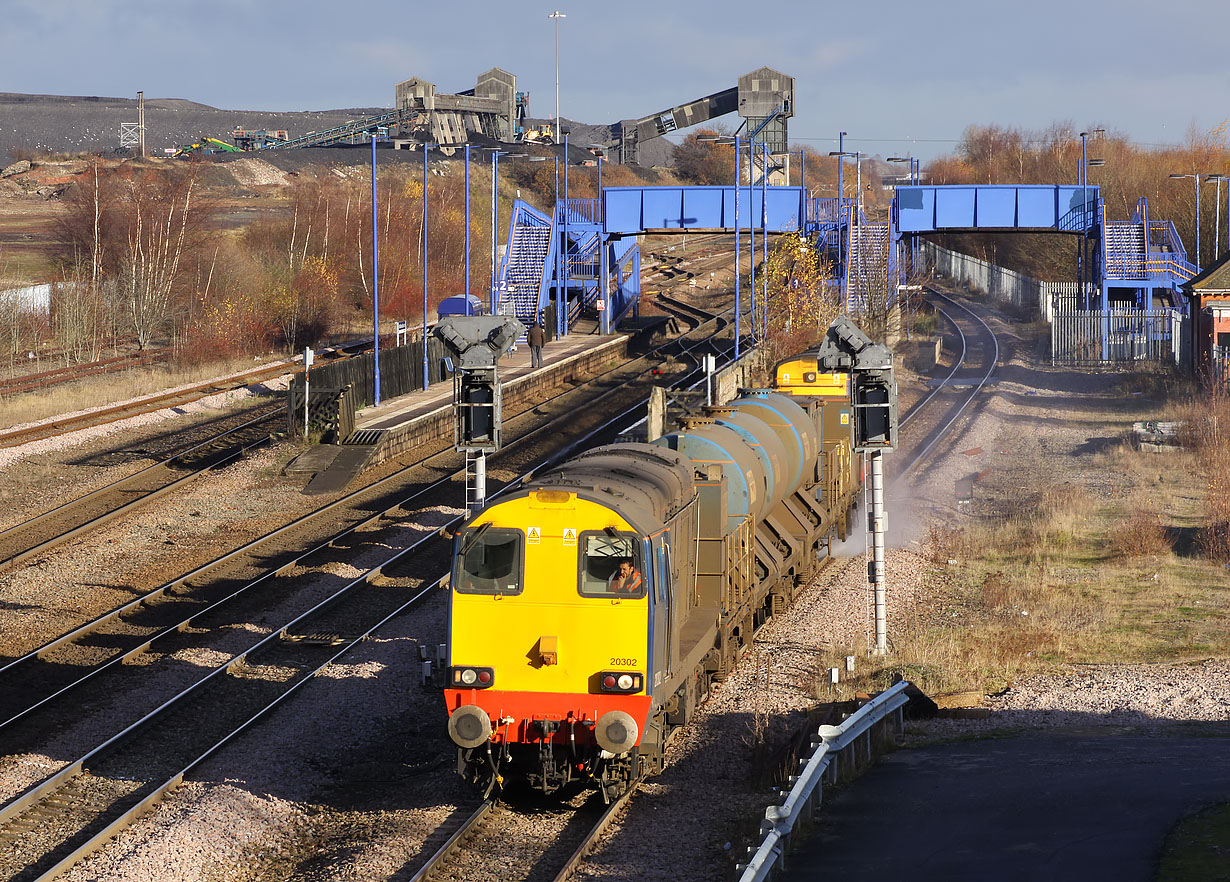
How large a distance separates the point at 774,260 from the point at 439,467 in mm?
22832

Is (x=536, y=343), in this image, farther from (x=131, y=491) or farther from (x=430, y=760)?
(x=430, y=760)

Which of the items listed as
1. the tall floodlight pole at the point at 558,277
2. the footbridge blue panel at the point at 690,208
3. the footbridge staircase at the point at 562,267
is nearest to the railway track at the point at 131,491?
the footbridge staircase at the point at 562,267

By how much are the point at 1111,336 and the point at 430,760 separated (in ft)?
152

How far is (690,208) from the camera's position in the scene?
52.9m

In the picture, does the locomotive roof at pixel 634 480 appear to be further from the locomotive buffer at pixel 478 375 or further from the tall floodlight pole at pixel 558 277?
the tall floodlight pole at pixel 558 277

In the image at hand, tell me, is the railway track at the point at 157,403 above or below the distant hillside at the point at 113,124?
below

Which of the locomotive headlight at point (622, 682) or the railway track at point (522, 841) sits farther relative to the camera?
the locomotive headlight at point (622, 682)

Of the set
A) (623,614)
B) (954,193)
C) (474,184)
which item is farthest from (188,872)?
(474,184)

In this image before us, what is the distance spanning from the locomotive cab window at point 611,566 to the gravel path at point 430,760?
219 centimetres

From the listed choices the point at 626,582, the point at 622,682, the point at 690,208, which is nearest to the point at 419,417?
the point at 690,208

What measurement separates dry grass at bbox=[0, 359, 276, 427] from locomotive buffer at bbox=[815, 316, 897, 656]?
26.0m

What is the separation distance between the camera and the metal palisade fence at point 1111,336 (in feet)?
173

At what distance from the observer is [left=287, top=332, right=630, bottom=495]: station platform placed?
30.5 meters

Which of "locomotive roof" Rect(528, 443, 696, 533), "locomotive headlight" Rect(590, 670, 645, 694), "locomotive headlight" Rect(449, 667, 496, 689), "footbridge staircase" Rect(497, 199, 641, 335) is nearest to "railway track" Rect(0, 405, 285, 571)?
"locomotive roof" Rect(528, 443, 696, 533)
